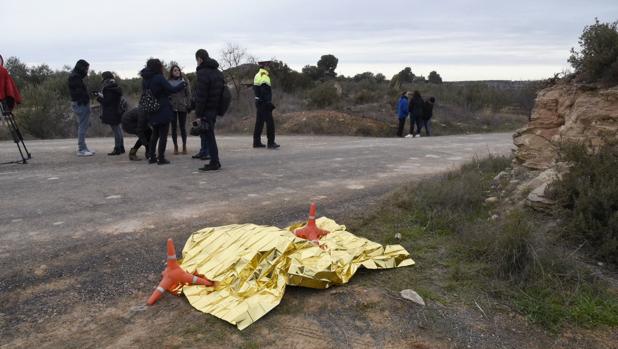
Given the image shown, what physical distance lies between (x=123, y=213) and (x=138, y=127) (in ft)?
12.3

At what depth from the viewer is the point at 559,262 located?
12.2 feet

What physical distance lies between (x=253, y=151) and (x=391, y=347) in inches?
331

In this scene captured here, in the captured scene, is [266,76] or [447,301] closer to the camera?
[447,301]

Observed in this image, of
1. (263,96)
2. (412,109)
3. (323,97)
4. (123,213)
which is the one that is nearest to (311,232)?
(123,213)

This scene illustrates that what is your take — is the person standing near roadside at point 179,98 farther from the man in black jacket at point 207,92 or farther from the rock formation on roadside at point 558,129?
the rock formation on roadside at point 558,129

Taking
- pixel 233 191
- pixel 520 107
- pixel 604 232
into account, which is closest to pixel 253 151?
pixel 233 191

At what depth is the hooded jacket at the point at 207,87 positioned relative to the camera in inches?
313

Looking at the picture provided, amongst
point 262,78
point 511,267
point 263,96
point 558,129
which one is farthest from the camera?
point 263,96

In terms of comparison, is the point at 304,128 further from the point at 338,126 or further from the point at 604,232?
the point at 604,232

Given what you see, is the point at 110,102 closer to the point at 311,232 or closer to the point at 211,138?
the point at 211,138

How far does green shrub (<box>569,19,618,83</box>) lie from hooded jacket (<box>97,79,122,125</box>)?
846 centimetres

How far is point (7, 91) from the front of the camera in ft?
27.8

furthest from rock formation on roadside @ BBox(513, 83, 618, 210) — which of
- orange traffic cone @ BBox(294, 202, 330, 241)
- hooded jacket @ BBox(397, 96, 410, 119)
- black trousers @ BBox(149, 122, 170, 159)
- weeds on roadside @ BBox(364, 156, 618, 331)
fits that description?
hooded jacket @ BBox(397, 96, 410, 119)

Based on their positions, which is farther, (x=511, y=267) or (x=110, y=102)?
(x=110, y=102)
